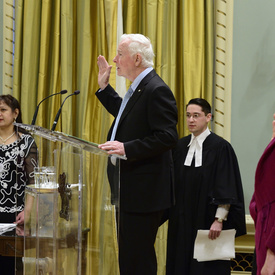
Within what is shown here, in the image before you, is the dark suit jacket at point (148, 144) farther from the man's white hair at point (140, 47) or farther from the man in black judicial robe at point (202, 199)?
the man in black judicial robe at point (202, 199)

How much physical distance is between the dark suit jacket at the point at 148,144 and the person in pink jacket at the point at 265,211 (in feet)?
2.37

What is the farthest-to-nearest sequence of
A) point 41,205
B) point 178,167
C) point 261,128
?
point 261,128
point 178,167
point 41,205

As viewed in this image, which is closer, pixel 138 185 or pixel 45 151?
pixel 45 151

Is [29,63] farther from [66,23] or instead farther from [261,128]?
[261,128]

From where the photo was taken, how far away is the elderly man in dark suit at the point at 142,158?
276 centimetres

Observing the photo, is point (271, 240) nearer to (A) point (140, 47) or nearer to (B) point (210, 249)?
(A) point (140, 47)

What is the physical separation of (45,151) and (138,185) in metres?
0.57

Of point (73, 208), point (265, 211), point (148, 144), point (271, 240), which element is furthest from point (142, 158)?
point (271, 240)

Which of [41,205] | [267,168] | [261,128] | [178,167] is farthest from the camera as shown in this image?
[261,128]

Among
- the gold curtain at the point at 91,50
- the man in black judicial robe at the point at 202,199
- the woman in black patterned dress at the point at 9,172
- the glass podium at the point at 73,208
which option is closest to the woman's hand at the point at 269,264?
the glass podium at the point at 73,208

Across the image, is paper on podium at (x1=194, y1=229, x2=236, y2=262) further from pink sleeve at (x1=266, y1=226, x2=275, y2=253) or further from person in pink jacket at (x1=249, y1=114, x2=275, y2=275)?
pink sleeve at (x1=266, y1=226, x2=275, y2=253)

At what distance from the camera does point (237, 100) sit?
4.65 meters

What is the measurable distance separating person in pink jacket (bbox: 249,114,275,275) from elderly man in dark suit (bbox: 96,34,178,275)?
2.38 ft

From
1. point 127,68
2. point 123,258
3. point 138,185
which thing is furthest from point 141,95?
point 123,258
